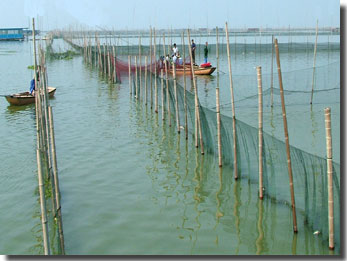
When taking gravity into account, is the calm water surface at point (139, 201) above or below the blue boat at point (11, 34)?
below

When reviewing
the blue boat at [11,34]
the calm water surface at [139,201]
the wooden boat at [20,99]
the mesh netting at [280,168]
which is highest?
the blue boat at [11,34]

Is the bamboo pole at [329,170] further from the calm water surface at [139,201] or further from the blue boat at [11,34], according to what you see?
the blue boat at [11,34]

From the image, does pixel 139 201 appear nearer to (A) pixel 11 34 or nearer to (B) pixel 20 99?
(B) pixel 20 99

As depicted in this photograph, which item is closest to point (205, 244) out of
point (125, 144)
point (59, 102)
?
point (125, 144)

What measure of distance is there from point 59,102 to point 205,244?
11612 mm

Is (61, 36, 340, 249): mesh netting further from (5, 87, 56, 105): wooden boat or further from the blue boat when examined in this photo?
the blue boat

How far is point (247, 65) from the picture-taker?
94.4 feet

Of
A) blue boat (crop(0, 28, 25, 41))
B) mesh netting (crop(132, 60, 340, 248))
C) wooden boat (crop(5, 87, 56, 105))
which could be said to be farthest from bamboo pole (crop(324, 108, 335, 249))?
blue boat (crop(0, 28, 25, 41))

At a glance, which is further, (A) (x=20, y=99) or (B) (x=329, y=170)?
(A) (x=20, y=99)

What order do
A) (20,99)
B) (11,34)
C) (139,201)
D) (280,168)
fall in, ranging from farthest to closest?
(11,34) < (20,99) < (139,201) < (280,168)


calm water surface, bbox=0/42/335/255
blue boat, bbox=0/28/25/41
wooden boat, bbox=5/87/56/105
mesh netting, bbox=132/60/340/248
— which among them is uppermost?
blue boat, bbox=0/28/25/41

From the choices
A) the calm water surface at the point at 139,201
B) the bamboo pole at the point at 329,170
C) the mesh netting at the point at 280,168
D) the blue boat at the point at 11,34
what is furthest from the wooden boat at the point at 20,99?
the blue boat at the point at 11,34

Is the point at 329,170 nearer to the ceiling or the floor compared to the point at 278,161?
nearer to the ceiling

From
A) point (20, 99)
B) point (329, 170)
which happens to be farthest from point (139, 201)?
point (20, 99)
